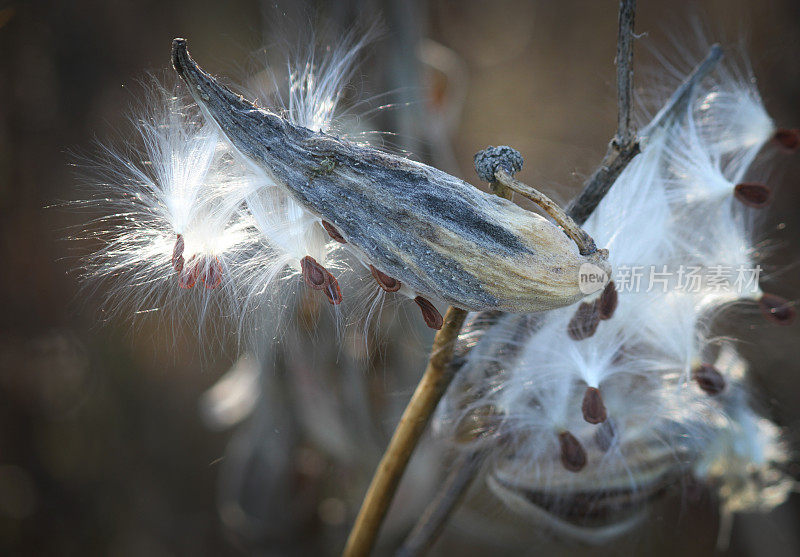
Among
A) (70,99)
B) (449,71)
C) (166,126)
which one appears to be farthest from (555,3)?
(166,126)

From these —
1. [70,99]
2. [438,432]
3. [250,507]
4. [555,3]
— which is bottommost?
[250,507]

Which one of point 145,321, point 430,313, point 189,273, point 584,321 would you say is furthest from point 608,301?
point 145,321

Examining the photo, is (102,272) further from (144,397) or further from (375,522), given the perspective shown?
(144,397)

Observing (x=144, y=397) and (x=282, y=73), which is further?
(x=144, y=397)

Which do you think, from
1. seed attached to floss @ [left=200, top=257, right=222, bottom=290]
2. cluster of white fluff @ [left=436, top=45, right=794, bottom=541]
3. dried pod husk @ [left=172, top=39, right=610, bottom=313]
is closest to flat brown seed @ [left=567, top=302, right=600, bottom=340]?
cluster of white fluff @ [left=436, top=45, right=794, bottom=541]

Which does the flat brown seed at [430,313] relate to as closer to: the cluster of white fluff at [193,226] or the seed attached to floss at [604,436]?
the cluster of white fluff at [193,226]

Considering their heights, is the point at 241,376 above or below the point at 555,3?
below
